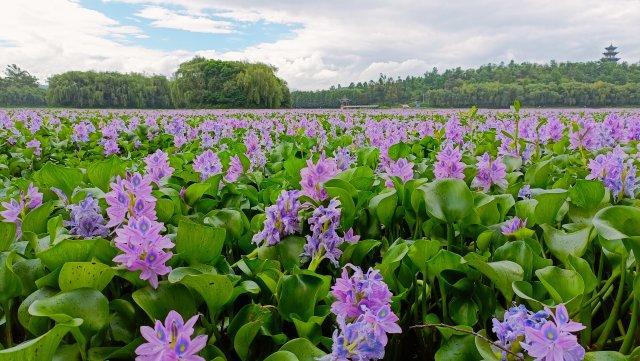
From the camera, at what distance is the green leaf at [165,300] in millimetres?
1153

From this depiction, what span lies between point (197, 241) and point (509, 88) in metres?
45.7

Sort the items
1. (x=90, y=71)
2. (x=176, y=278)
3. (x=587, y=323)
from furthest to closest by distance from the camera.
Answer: (x=90, y=71), (x=587, y=323), (x=176, y=278)

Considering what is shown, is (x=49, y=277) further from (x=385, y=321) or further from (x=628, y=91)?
(x=628, y=91)

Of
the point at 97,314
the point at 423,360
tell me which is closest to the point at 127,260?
the point at 97,314

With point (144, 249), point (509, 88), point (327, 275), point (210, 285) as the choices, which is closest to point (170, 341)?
point (210, 285)

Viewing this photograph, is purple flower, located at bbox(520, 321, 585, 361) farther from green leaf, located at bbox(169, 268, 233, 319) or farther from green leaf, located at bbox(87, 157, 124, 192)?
green leaf, located at bbox(87, 157, 124, 192)

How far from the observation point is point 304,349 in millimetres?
1065

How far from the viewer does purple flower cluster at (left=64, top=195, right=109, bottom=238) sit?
1520 mm

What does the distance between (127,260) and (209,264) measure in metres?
0.25

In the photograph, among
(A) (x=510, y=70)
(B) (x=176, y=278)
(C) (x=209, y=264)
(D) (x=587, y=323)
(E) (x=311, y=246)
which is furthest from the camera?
(A) (x=510, y=70)

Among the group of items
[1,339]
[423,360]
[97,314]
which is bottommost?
[423,360]

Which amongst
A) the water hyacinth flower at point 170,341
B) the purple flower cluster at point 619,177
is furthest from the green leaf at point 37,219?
the purple flower cluster at point 619,177

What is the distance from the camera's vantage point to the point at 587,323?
1259 millimetres

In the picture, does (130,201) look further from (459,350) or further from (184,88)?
(184,88)
